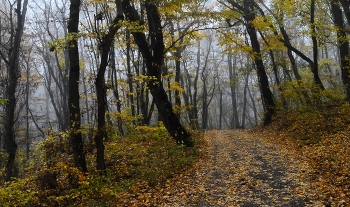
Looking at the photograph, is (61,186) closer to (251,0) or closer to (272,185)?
(272,185)

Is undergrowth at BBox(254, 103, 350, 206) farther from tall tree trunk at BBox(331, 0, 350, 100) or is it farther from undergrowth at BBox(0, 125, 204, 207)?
undergrowth at BBox(0, 125, 204, 207)

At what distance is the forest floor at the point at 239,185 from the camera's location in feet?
19.3

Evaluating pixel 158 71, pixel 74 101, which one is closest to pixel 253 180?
pixel 74 101

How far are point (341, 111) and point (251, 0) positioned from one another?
7580 millimetres

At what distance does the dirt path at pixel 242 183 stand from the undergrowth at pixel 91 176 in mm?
738

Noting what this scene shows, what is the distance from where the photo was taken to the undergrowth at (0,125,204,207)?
20.5ft

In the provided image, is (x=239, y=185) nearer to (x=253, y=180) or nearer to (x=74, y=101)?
(x=253, y=180)

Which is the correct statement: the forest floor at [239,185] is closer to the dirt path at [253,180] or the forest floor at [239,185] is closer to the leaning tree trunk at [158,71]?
the dirt path at [253,180]

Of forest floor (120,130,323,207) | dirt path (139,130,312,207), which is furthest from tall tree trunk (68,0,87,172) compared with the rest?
dirt path (139,130,312,207)

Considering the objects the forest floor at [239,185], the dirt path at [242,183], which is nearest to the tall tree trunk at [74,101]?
the forest floor at [239,185]

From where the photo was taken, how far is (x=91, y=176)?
23.0 feet

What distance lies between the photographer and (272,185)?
21.7ft

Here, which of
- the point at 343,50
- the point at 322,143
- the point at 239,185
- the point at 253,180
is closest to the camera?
the point at 239,185

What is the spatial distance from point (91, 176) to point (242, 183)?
3.53 metres
